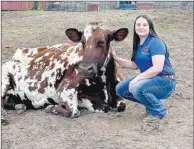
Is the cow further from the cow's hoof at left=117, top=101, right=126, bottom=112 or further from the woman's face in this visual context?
the woman's face

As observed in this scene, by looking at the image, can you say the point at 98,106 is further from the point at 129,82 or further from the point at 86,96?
the point at 129,82

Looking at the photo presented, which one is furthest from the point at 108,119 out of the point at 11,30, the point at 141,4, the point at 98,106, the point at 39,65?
the point at 141,4

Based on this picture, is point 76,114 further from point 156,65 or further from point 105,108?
point 156,65

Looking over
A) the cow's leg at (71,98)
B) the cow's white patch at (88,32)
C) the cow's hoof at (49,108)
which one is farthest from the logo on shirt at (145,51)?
the cow's hoof at (49,108)

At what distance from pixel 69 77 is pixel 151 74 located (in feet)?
4.69

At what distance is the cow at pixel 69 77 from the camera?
6.66m

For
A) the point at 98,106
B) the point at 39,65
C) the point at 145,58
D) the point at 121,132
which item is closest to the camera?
the point at 121,132

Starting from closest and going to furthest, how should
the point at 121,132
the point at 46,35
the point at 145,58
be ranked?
1. the point at 121,132
2. the point at 145,58
3. the point at 46,35

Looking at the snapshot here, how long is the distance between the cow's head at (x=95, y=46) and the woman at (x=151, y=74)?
1.44ft

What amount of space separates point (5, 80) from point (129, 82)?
227 cm

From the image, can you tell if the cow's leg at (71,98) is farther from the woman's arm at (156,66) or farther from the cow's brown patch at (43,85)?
the woman's arm at (156,66)

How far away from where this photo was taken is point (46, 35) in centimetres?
1337

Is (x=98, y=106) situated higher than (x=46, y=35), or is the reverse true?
(x=46, y=35)

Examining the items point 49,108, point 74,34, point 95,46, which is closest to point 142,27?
point 95,46
